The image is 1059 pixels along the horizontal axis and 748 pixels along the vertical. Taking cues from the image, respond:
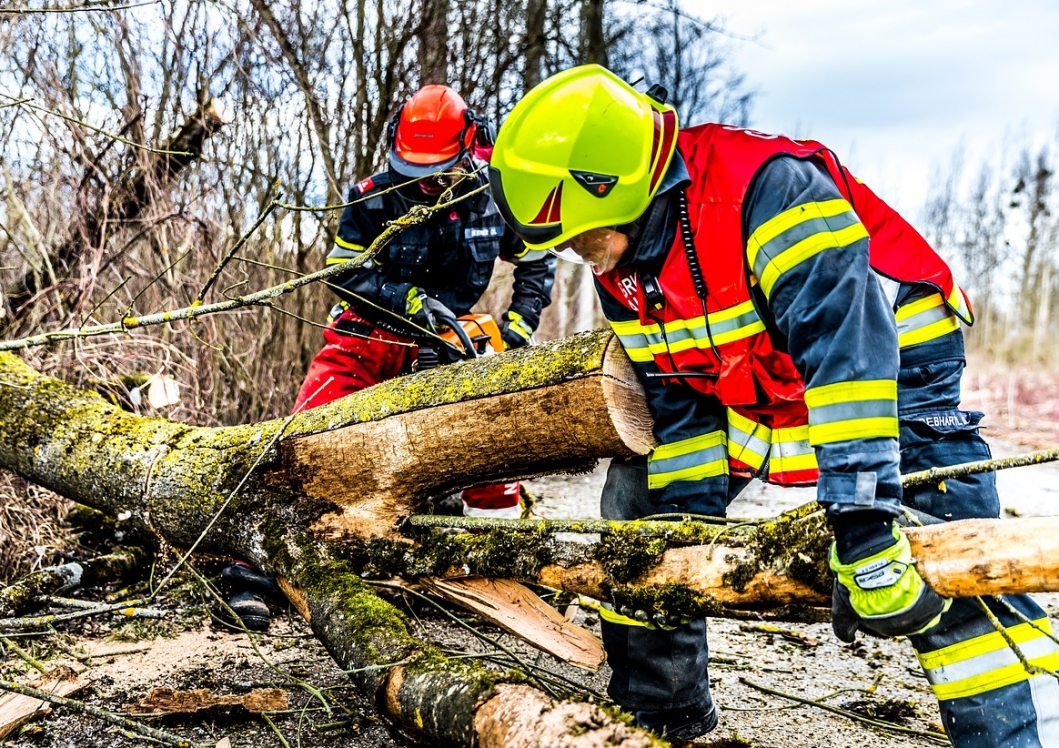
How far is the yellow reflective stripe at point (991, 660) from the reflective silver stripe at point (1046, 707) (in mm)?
26

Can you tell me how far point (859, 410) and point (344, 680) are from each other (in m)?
1.85

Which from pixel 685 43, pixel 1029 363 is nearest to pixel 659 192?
pixel 685 43

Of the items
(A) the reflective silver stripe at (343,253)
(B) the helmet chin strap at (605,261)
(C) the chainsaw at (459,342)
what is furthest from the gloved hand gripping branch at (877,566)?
(A) the reflective silver stripe at (343,253)

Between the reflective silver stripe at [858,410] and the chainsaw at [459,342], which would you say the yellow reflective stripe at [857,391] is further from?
the chainsaw at [459,342]

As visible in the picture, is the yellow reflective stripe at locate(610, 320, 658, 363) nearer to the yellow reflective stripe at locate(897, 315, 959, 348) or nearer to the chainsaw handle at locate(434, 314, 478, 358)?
the yellow reflective stripe at locate(897, 315, 959, 348)

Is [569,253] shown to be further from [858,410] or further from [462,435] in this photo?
[858,410]

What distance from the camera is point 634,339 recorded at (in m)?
2.20

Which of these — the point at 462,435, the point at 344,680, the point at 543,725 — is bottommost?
the point at 344,680

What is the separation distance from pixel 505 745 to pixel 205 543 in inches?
60.0

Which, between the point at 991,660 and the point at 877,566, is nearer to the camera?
the point at 877,566

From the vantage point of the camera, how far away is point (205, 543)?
104 inches

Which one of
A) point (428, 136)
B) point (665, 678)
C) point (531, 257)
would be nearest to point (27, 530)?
point (428, 136)

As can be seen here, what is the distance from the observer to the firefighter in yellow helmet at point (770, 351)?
5.29 ft

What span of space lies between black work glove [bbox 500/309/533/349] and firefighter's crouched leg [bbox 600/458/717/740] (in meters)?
1.83
